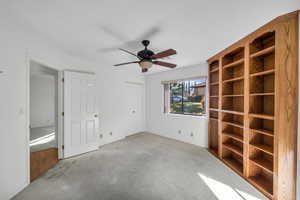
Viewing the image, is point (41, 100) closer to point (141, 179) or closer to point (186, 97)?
point (141, 179)

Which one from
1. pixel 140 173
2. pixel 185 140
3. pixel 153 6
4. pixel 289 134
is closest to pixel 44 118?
pixel 140 173

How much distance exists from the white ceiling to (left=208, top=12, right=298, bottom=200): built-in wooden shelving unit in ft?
1.16

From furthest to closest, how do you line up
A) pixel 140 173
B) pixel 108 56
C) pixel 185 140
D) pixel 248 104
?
pixel 185 140
pixel 108 56
pixel 140 173
pixel 248 104

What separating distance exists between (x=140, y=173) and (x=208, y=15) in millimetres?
2622

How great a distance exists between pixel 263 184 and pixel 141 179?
1888 mm

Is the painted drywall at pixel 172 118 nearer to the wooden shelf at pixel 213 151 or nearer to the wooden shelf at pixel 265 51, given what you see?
the wooden shelf at pixel 213 151

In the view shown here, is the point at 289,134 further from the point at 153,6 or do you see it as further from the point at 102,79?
the point at 102,79

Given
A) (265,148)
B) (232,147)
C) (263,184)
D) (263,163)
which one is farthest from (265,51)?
(263,184)

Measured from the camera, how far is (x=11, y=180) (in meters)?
1.55

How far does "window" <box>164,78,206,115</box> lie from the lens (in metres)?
3.57

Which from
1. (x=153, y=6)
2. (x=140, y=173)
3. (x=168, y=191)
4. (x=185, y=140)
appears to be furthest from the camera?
(x=185, y=140)

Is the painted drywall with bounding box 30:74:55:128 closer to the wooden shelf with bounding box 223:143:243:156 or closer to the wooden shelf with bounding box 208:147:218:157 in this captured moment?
the wooden shelf with bounding box 208:147:218:157

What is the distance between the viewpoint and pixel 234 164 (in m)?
2.35

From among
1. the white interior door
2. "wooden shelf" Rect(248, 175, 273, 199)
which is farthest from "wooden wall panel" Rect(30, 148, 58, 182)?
"wooden shelf" Rect(248, 175, 273, 199)
